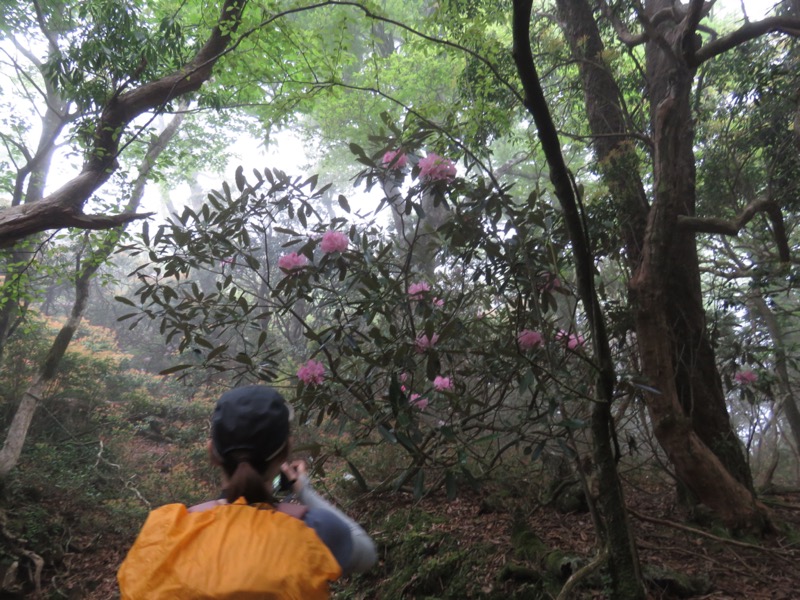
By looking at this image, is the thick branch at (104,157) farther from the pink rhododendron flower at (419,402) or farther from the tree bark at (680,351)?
the tree bark at (680,351)

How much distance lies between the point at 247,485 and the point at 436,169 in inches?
106

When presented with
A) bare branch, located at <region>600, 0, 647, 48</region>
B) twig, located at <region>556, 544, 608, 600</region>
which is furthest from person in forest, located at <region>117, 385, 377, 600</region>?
bare branch, located at <region>600, 0, 647, 48</region>

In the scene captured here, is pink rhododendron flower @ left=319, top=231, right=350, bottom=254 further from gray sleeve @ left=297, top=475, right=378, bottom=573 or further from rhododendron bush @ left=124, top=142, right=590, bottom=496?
gray sleeve @ left=297, top=475, right=378, bottom=573

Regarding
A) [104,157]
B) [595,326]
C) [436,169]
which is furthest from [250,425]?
[104,157]

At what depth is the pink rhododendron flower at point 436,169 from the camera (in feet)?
11.4

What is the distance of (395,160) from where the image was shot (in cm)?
353

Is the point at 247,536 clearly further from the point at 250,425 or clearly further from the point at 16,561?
the point at 16,561

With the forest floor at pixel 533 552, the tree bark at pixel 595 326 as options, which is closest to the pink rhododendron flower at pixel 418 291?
the forest floor at pixel 533 552

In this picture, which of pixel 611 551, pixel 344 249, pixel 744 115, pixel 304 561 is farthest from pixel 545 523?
pixel 744 115

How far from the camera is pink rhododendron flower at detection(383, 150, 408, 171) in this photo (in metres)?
3.55

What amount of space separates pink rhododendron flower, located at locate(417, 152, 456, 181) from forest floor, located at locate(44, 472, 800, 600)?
6.67ft

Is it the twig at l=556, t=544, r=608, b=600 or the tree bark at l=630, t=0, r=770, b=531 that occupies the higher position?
the tree bark at l=630, t=0, r=770, b=531

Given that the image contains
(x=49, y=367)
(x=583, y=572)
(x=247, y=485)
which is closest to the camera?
(x=247, y=485)

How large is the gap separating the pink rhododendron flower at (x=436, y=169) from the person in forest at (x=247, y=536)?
2.51 meters
